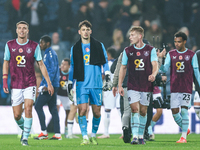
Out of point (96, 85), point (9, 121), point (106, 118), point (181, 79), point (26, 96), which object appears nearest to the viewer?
point (26, 96)

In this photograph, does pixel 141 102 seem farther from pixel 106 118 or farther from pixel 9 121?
pixel 9 121

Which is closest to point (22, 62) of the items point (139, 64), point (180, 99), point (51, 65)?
point (139, 64)

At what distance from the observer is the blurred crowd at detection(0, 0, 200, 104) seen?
15.6 meters

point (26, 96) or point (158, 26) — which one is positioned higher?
point (158, 26)

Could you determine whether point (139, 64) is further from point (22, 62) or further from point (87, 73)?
point (22, 62)

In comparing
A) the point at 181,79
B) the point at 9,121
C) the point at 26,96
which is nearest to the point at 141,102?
the point at 181,79

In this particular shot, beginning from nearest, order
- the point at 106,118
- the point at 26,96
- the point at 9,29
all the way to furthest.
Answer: the point at 26,96 < the point at 106,118 < the point at 9,29

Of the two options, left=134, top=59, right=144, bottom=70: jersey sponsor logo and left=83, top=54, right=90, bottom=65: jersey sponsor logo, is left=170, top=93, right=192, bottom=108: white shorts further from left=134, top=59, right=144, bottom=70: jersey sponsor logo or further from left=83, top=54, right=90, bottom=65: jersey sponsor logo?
left=83, top=54, right=90, bottom=65: jersey sponsor logo

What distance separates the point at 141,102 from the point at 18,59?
2.24 m

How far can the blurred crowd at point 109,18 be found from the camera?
15.6m

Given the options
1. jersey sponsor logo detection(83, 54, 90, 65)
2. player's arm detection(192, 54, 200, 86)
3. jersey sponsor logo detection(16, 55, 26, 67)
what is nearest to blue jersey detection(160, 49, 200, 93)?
player's arm detection(192, 54, 200, 86)

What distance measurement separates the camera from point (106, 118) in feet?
36.7

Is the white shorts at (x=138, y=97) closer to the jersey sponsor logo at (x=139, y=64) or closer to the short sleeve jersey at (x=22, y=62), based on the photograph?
the jersey sponsor logo at (x=139, y=64)

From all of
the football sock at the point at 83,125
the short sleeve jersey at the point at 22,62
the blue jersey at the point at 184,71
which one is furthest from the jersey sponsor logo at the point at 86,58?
the blue jersey at the point at 184,71
